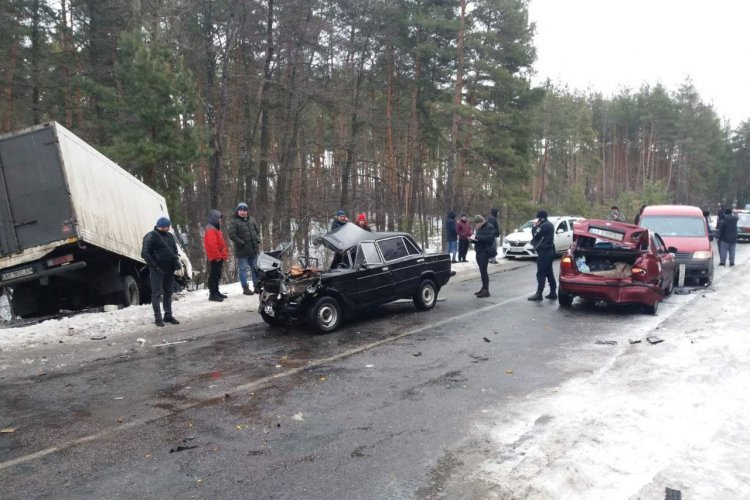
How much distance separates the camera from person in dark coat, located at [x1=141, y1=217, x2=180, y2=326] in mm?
9508

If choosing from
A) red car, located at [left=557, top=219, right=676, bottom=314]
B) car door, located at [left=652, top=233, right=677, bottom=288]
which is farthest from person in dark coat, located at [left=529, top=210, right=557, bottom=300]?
car door, located at [left=652, top=233, right=677, bottom=288]

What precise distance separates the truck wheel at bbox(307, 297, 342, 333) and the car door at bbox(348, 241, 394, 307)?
33 cm

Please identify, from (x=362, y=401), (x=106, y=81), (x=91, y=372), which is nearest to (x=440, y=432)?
(x=362, y=401)

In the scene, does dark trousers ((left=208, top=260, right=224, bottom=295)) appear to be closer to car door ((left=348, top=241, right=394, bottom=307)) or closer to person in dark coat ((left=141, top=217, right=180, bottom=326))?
person in dark coat ((left=141, top=217, right=180, bottom=326))

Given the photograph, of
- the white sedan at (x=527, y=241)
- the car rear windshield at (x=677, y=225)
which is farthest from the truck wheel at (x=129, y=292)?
the white sedan at (x=527, y=241)

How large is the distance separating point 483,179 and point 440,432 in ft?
77.8

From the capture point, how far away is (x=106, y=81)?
797 inches

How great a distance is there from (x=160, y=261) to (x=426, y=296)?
5111mm

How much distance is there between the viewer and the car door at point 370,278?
9.45 metres

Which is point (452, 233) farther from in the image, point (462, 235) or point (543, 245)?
point (543, 245)

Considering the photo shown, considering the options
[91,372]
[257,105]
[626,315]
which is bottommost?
[626,315]

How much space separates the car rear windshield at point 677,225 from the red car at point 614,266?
3.66 metres

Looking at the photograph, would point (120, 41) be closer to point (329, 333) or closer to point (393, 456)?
point (329, 333)

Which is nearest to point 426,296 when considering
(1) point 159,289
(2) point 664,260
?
(2) point 664,260
